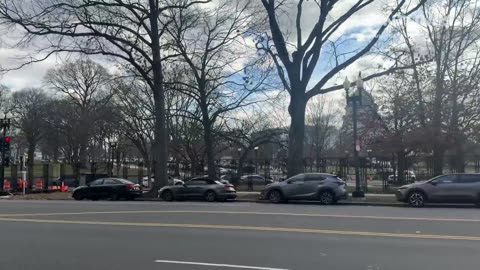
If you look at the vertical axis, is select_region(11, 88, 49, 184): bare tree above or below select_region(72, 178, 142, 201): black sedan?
above

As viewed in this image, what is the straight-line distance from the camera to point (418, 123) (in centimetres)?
4538

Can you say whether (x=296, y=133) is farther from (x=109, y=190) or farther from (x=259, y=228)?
(x=259, y=228)

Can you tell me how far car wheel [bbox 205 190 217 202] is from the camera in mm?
26314

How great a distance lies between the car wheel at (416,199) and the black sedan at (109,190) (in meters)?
15.4

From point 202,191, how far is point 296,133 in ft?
20.2

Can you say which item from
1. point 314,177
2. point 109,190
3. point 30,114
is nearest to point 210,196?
point 314,177

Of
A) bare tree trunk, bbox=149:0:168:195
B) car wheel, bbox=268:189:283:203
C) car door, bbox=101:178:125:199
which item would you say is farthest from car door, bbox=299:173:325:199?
car door, bbox=101:178:125:199

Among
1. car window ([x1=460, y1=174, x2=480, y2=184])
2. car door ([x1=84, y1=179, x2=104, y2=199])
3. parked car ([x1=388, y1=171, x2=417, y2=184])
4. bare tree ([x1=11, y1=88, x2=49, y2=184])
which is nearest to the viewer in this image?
car window ([x1=460, y1=174, x2=480, y2=184])

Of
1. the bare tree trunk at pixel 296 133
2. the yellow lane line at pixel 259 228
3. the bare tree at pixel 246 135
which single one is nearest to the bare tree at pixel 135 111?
the bare tree at pixel 246 135

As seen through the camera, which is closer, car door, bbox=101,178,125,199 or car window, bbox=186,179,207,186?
car window, bbox=186,179,207,186

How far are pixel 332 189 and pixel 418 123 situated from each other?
2554 cm

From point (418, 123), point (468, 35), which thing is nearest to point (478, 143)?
point (418, 123)

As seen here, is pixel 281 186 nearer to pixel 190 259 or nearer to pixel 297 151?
pixel 297 151

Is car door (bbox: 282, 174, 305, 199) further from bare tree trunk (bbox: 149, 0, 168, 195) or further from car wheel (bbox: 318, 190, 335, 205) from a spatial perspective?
bare tree trunk (bbox: 149, 0, 168, 195)
